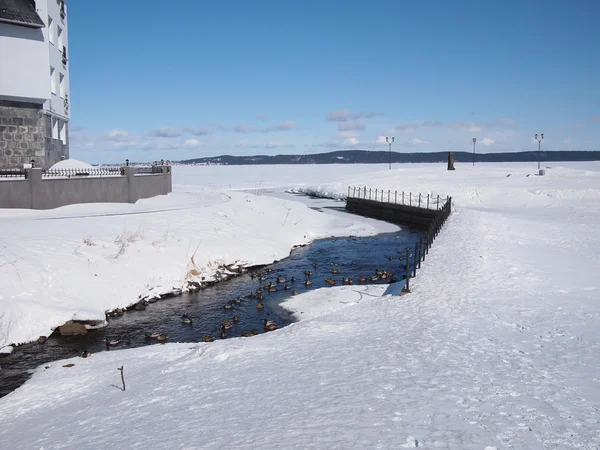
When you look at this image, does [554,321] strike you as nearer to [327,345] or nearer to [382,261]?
Result: [327,345]

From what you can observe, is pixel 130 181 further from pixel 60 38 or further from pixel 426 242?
pixel 426 242

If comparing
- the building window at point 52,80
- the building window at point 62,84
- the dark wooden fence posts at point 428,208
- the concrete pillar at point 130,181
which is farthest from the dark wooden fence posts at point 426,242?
the building window at point 62,84

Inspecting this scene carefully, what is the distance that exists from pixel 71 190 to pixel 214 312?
54.6 ft

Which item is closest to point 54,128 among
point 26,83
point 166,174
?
point 26,83

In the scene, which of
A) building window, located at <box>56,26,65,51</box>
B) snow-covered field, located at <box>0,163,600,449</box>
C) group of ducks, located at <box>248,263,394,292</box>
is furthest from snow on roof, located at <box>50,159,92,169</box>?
group of ducks, located at <box>248,263,394,292</box>

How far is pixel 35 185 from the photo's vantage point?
2748cm

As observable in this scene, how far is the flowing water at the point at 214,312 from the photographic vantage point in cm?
1402

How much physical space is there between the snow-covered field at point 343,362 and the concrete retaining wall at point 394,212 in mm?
17351

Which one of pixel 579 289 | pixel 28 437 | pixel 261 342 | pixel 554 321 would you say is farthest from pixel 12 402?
pixel 579 289

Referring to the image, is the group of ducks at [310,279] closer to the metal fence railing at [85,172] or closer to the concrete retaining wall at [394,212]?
the metal fence railing at [85,172]

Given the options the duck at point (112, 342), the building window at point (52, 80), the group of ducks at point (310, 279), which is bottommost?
the duck at point (112, 342)

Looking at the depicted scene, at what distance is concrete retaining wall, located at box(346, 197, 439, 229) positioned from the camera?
4181 centimetres

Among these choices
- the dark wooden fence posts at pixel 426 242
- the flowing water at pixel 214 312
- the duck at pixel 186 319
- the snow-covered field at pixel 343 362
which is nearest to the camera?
the snow-covered field at pixel 343 362

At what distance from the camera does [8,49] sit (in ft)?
103
